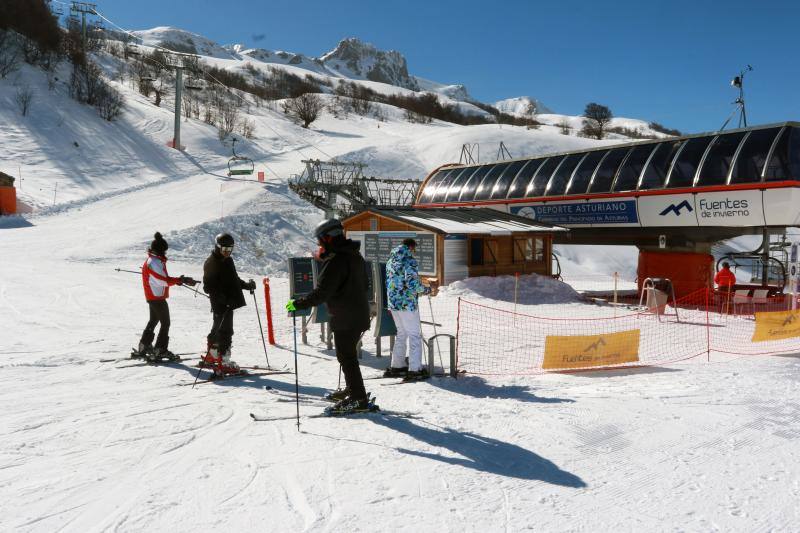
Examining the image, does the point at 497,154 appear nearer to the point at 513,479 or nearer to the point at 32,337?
the point at 32,337

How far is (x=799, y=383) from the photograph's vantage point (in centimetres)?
626

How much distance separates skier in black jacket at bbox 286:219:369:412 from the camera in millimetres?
4893

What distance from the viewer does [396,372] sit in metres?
7.02

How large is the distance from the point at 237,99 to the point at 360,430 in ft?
225

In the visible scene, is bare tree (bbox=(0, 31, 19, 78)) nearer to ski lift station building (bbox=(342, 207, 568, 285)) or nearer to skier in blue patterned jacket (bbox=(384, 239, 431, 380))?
ski lift station building (bbox=(342, 207, 568, 285))

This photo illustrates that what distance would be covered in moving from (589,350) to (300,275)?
4.72 m

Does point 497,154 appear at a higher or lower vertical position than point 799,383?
A: higher

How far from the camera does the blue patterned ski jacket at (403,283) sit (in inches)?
267

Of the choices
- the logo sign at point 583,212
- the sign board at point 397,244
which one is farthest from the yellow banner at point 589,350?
the logo sign at point 583,212

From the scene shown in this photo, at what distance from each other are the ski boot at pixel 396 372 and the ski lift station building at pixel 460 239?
36.3 feet

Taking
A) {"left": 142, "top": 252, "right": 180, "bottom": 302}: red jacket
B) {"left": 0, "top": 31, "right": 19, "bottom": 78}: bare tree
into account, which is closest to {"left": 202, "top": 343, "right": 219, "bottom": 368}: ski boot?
{"left": 142, "top": 252, "right": 180, "bottom": 302}: red jacket

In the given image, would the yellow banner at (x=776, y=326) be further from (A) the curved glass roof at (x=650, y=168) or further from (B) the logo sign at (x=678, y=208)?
(B) the logo sign at (x=678, y=208)

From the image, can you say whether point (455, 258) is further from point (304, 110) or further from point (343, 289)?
point (304, 110)

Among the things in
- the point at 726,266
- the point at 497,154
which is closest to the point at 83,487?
the point at 726,266
